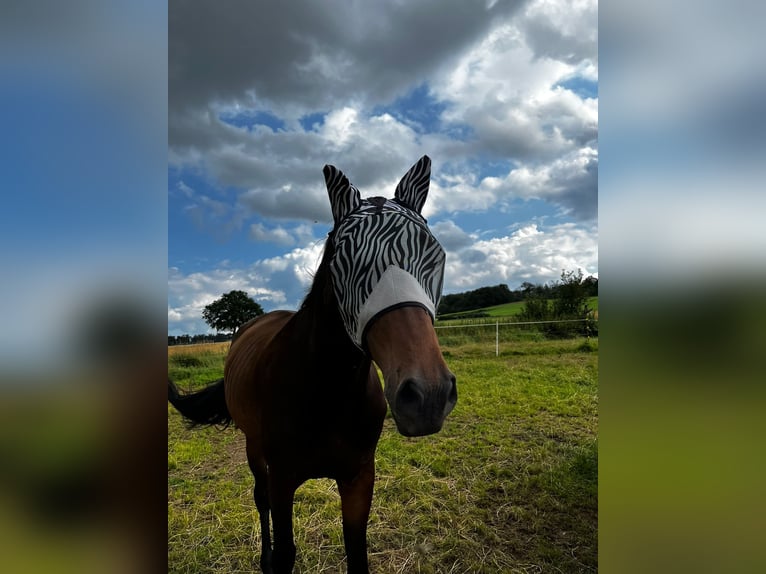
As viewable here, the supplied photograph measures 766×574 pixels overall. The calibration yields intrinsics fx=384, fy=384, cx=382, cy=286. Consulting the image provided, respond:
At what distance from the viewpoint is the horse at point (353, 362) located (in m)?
1.06

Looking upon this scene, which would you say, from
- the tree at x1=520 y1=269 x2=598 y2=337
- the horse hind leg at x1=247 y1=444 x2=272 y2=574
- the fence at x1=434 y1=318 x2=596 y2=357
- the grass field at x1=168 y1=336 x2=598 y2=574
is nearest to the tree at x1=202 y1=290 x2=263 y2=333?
the grass field at x1=168 y1=336 x2=598 y2=574

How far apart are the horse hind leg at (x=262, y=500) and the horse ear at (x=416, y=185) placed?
2.30m

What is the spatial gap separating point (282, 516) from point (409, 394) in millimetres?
1401

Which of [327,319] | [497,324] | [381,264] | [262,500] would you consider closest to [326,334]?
[327,319]

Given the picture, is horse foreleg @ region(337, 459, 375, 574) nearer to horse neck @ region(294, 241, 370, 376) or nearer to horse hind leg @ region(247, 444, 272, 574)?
horse neck @ region(294, 241, 370, 376)

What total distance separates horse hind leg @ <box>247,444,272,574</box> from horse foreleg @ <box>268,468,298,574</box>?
91 centimetres

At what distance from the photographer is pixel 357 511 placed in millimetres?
1999

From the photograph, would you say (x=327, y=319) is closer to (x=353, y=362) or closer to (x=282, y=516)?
(x=353, y=362)

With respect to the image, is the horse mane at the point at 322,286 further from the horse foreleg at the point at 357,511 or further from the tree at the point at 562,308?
the tree at the point at 562,308

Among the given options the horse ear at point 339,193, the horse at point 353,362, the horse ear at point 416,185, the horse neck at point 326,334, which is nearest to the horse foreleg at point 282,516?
the horse at point 353,362

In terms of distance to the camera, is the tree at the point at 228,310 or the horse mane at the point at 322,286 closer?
the horse mane at the point at 322,286

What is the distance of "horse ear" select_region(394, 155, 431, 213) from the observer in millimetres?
1621
